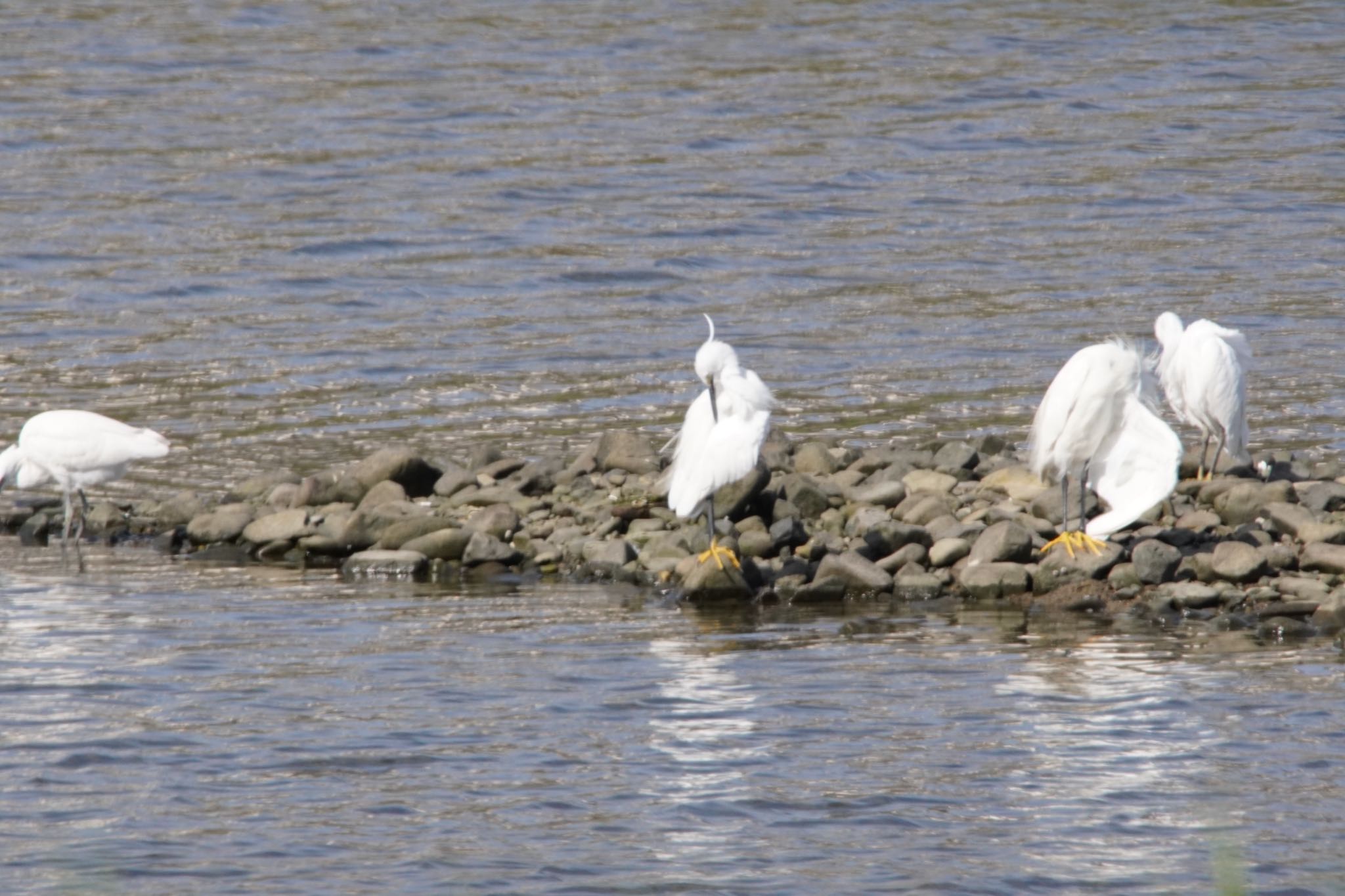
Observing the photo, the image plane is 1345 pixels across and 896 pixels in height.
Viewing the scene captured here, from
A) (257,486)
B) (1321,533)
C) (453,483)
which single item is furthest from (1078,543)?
(257,486)

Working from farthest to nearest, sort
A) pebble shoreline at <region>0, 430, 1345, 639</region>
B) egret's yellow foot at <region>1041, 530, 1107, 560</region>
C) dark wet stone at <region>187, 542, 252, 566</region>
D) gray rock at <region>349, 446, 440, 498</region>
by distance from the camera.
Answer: gray rock at <region>349, 446, 440, 498</region> < dark wet stone at <region>187, 542, 252, 566</region> < egret's yellow foot at <region>1041, 530, 1107, 560</region> < pebble shoreline at <region>0, 430, 1345, 639</region>

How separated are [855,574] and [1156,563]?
156 centimetres

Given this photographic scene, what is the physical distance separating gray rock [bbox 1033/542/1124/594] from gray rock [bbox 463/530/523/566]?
9.88 feet

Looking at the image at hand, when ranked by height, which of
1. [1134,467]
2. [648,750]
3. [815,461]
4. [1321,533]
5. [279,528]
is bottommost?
[648,750]

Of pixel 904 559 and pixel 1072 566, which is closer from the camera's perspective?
pixel 1072 566

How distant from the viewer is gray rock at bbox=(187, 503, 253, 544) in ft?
40.3

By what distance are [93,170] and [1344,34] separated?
1976cm

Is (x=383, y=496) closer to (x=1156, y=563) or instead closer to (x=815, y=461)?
(x=815, y=461)

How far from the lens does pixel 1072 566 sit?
10516mm

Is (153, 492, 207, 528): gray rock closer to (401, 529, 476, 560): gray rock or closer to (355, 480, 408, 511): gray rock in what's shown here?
(355, 480, 408, 511): gray rock

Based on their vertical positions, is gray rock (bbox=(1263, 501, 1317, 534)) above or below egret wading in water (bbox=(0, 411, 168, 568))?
below

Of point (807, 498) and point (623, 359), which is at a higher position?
point (623, 359)

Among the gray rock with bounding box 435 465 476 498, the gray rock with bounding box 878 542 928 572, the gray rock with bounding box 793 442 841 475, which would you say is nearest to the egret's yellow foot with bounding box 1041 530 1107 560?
the gray rock with bounding box 878 542 928 572

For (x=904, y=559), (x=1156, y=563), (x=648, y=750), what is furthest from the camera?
(x=904, y=559)
